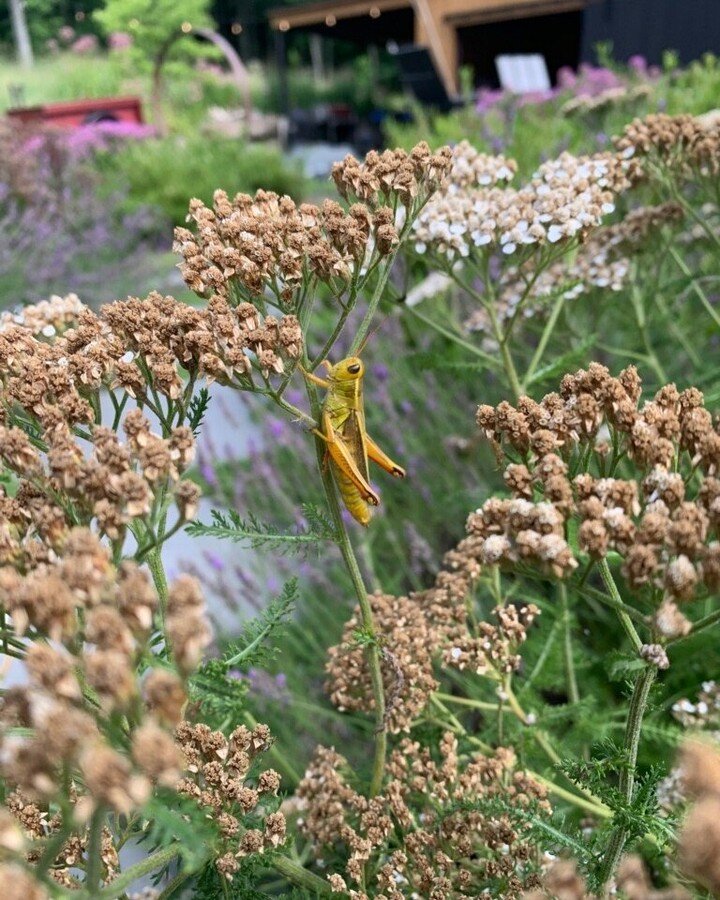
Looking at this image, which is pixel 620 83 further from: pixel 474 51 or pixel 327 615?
pixel 474 51

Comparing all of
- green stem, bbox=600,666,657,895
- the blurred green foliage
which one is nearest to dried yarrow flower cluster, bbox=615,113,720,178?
green stem, bbox=600,666,657,895

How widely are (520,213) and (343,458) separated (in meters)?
0.71

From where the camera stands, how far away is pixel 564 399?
1023 millimetres

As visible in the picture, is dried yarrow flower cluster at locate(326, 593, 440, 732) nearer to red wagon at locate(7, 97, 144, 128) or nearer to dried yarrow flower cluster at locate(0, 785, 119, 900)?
dried yarrow flower cluster at locate(0, 785, 119, 900)

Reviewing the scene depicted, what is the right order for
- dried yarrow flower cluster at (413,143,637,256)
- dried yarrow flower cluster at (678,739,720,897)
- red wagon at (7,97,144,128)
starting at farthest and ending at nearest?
red wagon at (7,97,144,128)
dried yarrow flower cluster at (413,143,637,256)
dried yarrow flower cluster at (678,739,720,897)

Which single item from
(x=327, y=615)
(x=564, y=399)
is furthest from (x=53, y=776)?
(x=327, y=615)

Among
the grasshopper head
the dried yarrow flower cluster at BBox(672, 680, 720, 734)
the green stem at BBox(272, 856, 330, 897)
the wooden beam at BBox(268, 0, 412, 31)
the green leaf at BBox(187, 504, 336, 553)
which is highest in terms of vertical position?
the wooden beam at BBox(268, 0, 412, 31)

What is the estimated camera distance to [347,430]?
1.04 metres

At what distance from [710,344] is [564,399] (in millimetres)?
2208

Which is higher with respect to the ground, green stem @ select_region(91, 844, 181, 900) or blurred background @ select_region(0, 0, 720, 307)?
blurred background @ select_region(0, 0, 720, 307)

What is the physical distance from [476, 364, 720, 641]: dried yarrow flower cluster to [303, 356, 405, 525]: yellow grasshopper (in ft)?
0.51

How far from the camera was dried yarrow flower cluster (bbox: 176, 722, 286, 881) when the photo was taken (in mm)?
903

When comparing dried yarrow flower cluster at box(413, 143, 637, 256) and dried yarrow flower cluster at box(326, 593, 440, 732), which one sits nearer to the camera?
dried yarrow flower cluster at box(326, 593, 440, 732)

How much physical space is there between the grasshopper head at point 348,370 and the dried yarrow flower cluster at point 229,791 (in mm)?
439
